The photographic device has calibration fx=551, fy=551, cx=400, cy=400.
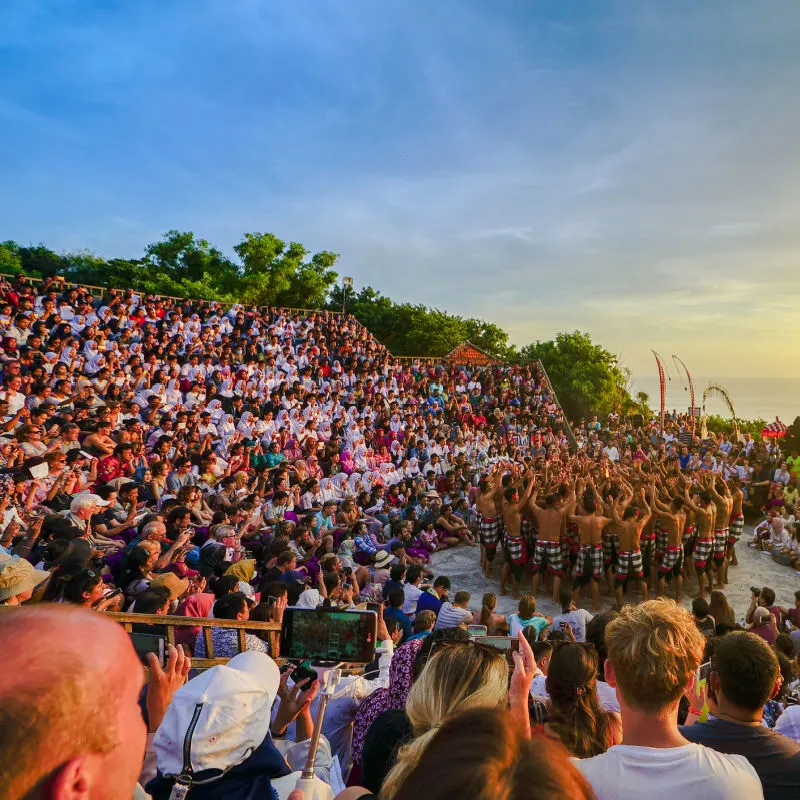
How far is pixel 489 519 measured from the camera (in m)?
9.37

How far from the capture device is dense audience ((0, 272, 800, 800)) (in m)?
0.97

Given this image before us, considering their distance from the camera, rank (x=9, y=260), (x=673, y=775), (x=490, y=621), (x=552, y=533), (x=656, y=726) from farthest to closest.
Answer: (x=9, y=260) < (x=552, y=533) < (x=490, y=621) < (x=656, y=726) < (x=673, y=775)

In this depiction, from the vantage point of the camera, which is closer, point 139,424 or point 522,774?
point 522,774

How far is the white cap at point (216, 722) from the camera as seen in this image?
162 centimetres

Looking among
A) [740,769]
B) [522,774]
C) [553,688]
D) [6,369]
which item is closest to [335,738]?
[553,688]

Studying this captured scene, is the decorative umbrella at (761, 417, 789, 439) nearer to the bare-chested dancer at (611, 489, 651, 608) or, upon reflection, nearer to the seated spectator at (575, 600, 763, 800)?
the bare-chested dancer at (611, 489, 651, 608)

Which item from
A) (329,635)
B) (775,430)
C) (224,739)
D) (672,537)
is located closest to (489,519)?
(672,537)

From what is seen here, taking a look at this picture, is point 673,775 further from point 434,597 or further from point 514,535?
point 514,535

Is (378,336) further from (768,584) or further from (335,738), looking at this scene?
(335,738)

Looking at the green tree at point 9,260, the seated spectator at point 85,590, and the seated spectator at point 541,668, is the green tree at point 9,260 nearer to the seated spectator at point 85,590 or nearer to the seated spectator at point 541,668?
the seated spectator at point 85,590

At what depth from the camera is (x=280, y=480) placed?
9.73 m

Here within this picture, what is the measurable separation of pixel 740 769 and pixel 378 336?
37.5m

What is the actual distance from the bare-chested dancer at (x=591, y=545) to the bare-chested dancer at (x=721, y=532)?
2065mm

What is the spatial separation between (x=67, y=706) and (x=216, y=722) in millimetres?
968
